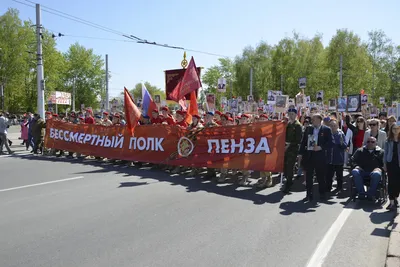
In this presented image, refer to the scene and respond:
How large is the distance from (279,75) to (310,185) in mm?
55775

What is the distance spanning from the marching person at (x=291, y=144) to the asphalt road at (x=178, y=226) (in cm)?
45

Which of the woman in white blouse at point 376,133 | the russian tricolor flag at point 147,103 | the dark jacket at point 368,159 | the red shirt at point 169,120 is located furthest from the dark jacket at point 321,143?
the russian tricolor flag at point 147,103

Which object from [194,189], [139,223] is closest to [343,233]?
[139,223]

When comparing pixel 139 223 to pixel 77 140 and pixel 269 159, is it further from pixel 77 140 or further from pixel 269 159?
pixel 77 140

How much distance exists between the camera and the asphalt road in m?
4.53

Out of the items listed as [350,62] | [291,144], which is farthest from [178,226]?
[350,62]

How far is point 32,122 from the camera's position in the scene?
16.3 m

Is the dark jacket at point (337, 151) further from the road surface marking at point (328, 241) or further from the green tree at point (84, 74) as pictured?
the green tree at point (84, 74)

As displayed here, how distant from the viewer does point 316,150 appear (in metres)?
7.86

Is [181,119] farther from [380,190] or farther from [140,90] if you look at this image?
[140,90]

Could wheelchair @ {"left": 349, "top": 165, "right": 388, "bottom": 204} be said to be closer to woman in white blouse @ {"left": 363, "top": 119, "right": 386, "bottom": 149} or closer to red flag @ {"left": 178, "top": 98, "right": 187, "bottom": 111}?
woman in white blouse @ {"left": 363, "top": 119, "right": 386, "bottom": 149}

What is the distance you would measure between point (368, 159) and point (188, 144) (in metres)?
4.81

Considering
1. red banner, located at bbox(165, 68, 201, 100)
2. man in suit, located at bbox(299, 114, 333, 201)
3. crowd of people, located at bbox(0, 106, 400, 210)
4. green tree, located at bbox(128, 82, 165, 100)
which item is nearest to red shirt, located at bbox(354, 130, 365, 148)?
crowd of people, located at bbox(0, 106, 400, 210)

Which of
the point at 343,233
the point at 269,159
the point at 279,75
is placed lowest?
the point at 343,233
